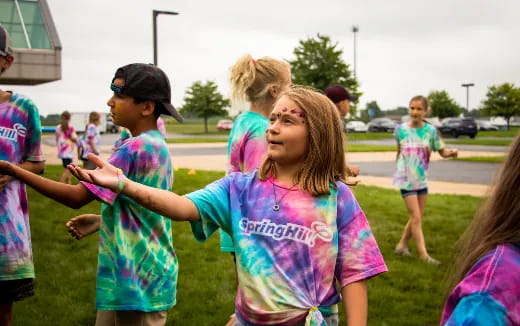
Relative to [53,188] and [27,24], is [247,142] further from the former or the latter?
[27,24]

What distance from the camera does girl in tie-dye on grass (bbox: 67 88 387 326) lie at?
2305 millimetres

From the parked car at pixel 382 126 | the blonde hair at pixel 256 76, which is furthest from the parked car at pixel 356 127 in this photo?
the blonde hair at pixel 256 76

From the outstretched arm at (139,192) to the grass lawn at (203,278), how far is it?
3.24 meters

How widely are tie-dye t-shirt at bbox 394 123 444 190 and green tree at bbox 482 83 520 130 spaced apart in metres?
66.1

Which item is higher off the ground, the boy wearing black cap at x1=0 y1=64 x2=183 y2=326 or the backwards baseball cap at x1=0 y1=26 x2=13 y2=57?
the backwards baseball cap at x1=0 y1=26 x2=13 y2=57

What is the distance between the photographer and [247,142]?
4434 mm

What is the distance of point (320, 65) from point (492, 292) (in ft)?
182

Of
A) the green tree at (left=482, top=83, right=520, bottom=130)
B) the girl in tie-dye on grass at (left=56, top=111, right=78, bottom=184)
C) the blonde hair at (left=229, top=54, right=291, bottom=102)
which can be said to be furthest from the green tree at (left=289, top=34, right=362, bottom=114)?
the blonde hair at (left=229, top=54, right=291, bottom=102)

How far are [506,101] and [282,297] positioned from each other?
72727 millimetres

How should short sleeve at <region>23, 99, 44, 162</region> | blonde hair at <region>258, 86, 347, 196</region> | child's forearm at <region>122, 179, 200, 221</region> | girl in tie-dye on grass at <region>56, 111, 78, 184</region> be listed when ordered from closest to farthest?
child's forearm at <region>122, 179, 200, 221</region>
blonde hair at <region>258, 86, 347, 196</region>
short sleeve at <region>23, 99, 44, 162</region>
girl in tie-dye on grass at <region>56, 111, 78, 184</region>

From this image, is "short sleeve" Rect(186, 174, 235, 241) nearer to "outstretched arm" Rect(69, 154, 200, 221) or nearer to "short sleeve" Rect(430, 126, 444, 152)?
"outstretched arm" Rect(69, 154, 200, 221)

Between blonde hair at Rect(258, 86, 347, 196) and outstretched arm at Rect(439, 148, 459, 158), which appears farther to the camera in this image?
outstretched arm at Rect(439, 148, 459, 158)

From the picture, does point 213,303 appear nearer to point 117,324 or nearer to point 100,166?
point 117,324

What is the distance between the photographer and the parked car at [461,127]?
4703cm
